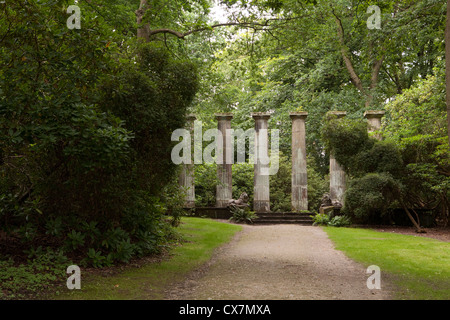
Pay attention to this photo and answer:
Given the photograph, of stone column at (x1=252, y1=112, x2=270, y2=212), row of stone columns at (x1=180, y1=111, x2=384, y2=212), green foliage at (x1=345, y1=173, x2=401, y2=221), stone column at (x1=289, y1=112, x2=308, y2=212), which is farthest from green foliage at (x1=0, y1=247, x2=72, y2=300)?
stone column at (x1=289, y1=112, x2=308, y2=212)

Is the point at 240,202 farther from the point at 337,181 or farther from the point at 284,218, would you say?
the point at 337,181

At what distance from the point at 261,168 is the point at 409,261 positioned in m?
14.9

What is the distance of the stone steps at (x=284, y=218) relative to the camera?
22.3 m

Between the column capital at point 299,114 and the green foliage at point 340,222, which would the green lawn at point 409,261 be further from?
the column capital at point 299,114

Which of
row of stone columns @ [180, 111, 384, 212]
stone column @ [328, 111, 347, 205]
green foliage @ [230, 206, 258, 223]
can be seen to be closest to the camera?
green foliage @ [230, 206, 258, 223]

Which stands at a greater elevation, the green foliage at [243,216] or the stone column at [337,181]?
the stone column at [337,181]

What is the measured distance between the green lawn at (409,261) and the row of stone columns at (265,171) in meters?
8.80

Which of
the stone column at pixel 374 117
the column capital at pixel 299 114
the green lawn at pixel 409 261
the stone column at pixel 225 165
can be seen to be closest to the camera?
the green lawn at pixel 409 261

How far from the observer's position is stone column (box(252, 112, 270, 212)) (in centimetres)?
2441

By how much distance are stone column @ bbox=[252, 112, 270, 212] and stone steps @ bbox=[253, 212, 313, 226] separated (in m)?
1.16

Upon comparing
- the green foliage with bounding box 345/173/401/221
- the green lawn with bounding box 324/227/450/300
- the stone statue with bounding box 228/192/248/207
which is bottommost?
the green lawn with bounding box 324/227/450/300

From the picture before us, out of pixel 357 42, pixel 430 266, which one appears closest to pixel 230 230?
pixel 430 266

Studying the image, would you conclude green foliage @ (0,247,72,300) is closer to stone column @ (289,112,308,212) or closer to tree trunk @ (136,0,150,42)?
tree trunk @ (136,0,150,42)

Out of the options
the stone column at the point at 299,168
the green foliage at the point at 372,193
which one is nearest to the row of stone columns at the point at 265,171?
→ the stone column at the point at 299,168
